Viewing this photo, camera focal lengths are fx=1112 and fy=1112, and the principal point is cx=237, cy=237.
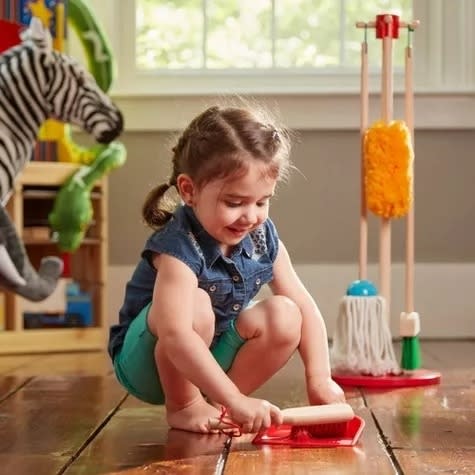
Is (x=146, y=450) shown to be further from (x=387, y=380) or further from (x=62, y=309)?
(x=62, y=309)

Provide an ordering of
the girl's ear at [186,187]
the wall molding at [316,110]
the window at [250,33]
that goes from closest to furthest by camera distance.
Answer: the girl's ear at [186,187] → the wall molding at [316,110] → the window at [250,33]

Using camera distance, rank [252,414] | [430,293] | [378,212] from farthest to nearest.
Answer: [430,293], [378,212], [252,414]

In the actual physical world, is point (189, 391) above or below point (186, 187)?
below

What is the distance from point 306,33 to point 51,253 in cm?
103

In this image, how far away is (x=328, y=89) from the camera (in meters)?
3.31

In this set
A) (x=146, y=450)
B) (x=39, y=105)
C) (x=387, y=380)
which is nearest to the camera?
(x=146, y=450)

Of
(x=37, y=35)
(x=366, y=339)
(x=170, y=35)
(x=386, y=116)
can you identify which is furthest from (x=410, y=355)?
(x=170, y=35)

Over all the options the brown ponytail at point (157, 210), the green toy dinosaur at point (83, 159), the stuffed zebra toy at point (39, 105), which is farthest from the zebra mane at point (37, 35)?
the brown ponytail at point (157, 210)

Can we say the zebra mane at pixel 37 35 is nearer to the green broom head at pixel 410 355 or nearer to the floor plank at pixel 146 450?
the green broom head at pixel 410 355

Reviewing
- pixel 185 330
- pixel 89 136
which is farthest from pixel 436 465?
pixel 89 136

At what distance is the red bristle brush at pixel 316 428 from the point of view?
4.83 ft

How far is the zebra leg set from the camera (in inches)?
108

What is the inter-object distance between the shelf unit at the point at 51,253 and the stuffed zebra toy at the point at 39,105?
0.06 metres

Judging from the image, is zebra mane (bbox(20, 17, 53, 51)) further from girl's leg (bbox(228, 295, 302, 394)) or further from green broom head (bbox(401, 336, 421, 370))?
girl's leg (bbox(228, 295, 302, 394))
